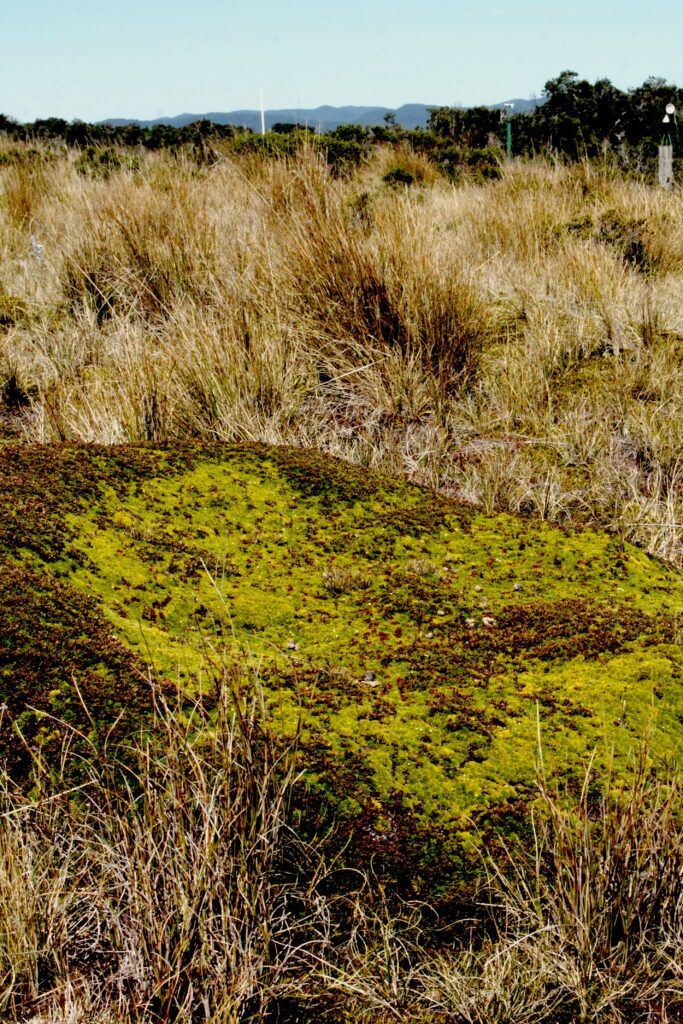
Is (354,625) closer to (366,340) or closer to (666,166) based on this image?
(366,340)

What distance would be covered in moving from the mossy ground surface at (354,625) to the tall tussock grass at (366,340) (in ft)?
4.50

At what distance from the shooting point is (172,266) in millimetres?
6582

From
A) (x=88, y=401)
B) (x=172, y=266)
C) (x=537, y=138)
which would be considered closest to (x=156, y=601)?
(x=88, y=401)

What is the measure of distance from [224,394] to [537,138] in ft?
50.0

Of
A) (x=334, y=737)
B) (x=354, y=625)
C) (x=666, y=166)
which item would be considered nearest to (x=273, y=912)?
(x=334, y=737)

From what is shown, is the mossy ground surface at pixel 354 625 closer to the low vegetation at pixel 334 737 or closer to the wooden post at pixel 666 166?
the low vegetation at pixel 334 737

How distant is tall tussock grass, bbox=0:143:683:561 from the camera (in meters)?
4.52

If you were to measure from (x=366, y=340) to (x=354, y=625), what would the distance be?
3638 mm

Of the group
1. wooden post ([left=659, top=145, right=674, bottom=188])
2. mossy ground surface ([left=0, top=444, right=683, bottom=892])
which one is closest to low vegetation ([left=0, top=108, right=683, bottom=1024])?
mossy ground surface ([left=0, top=444, right=683, bottom=892])

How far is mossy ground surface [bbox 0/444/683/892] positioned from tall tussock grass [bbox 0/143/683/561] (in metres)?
1.37

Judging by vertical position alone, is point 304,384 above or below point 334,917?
above

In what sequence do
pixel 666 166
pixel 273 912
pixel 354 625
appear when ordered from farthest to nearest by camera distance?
pixel 666 166
pixel 354 625
pixel 273 912

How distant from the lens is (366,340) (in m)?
5.51

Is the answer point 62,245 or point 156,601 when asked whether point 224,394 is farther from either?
point 62,245
